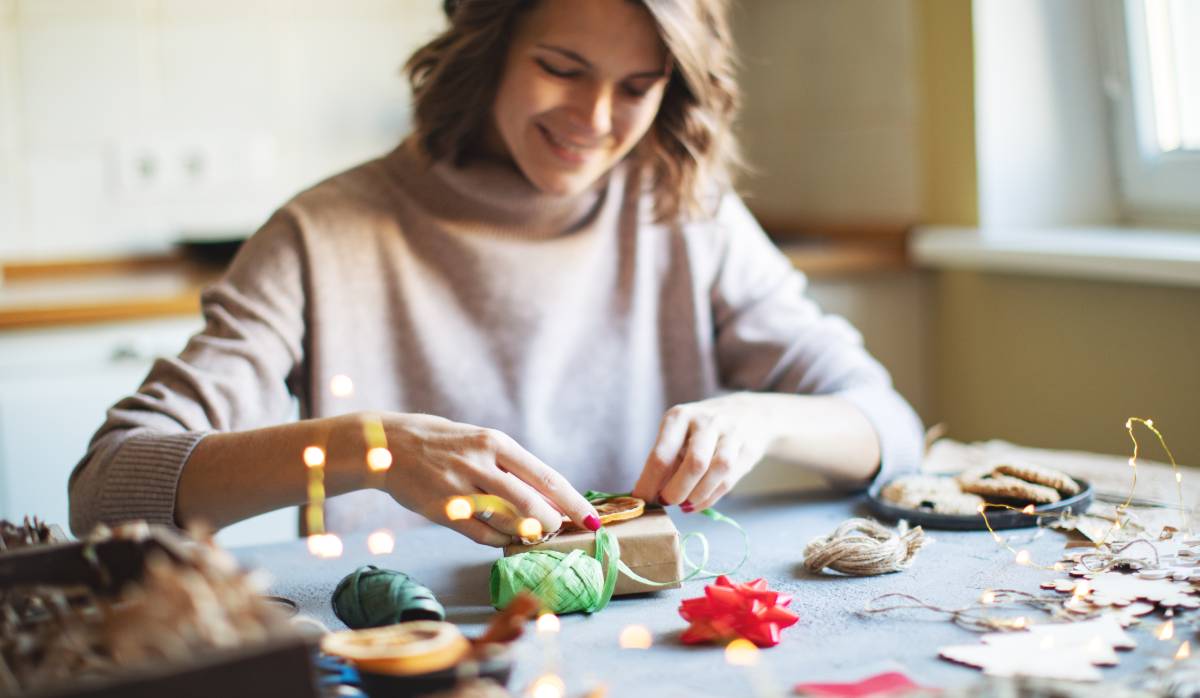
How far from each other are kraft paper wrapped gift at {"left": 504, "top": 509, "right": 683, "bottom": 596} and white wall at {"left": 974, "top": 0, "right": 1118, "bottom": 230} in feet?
4.22

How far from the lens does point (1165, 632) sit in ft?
2.61

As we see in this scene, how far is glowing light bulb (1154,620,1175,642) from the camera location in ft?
2.60

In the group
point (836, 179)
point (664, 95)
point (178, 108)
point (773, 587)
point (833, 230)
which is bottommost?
point (773, 587)

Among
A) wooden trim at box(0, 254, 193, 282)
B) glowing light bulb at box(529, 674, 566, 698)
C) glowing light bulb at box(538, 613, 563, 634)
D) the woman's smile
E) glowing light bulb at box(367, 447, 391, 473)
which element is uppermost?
the woman's smile

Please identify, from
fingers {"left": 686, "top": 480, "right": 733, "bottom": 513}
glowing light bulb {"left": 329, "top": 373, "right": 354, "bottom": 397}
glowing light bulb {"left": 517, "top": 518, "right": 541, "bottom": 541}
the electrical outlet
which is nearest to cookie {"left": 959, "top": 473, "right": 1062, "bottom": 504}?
fingers {"left": 686, "top": 480, "right": 733, "bottom": 513}

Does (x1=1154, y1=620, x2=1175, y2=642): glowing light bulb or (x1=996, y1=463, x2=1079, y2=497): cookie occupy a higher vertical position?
(x1=996, y1=463, x2=1079, y2=497): cookie

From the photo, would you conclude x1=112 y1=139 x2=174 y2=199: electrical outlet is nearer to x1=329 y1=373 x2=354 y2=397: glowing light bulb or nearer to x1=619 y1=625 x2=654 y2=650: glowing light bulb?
x1=329 y1=373 x2=354 y2=397: glowing light bulb

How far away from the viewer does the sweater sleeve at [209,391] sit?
42.5 inches

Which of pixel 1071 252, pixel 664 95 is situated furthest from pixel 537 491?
pixel 1071 252

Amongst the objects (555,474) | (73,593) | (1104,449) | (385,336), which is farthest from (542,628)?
(1104,449)

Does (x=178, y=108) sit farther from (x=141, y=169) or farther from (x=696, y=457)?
(x=696, y=457)

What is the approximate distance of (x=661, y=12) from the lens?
1234mm

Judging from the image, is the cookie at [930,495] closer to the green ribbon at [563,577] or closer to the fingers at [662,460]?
the fingers at [662,460]

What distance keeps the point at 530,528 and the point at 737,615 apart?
0.19m
